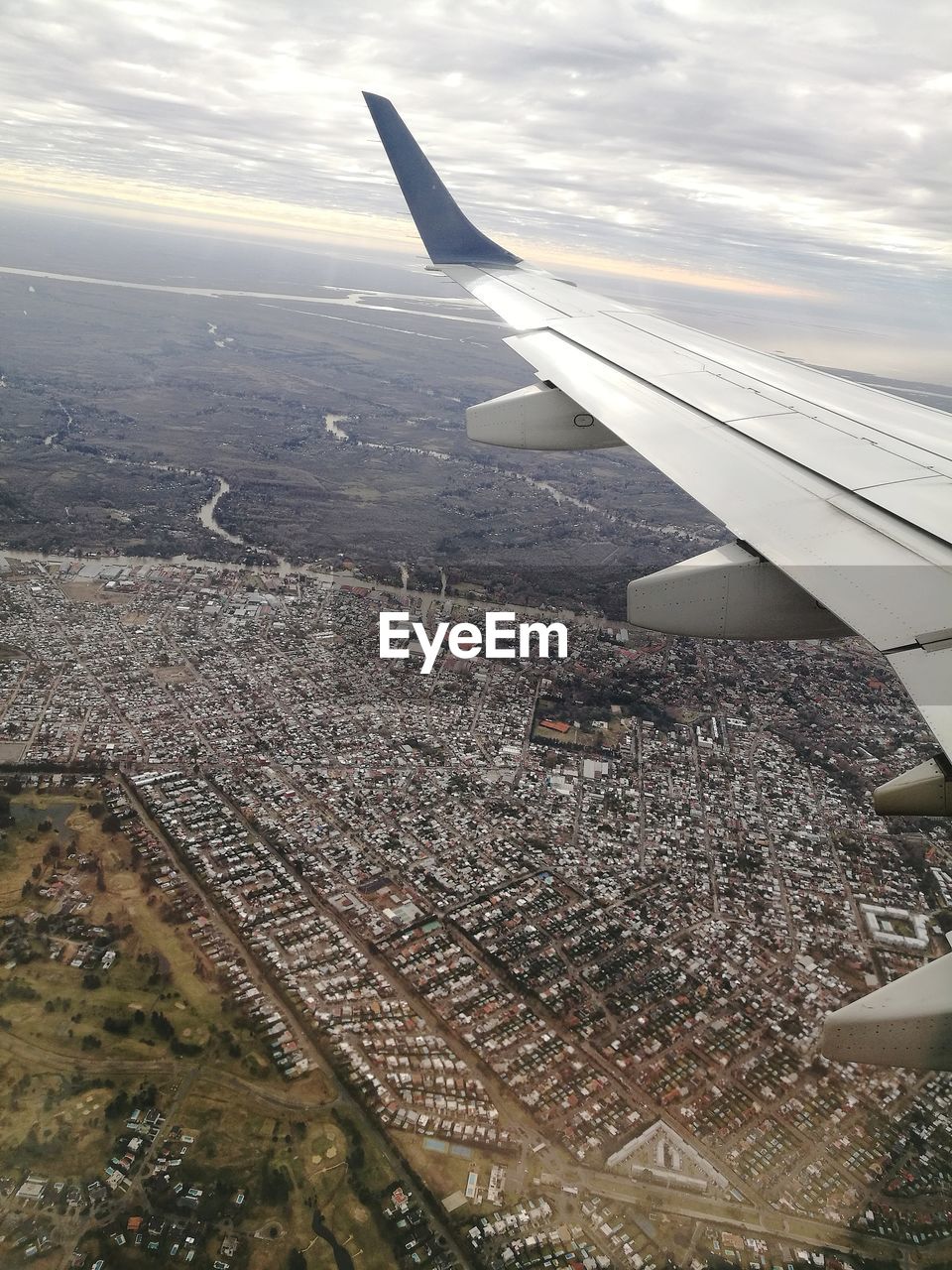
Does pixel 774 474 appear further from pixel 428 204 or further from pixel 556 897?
pixel 556 897

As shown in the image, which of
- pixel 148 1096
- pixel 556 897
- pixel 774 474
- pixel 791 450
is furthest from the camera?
pixel 556 897

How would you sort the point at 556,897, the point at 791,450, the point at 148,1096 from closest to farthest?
the point at 791,450
the point at 148,1096
the point at 556,897

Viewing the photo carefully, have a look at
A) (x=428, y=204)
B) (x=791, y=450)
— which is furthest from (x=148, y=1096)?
(x=428, y=204)

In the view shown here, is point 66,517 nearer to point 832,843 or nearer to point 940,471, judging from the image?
point 832,843

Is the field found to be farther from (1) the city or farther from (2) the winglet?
(2) the winglet

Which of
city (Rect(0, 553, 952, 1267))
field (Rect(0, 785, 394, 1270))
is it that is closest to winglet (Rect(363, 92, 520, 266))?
city (Rect(0, 553, 952, 1267))

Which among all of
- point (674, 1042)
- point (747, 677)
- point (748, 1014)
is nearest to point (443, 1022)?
point (674, 1042)

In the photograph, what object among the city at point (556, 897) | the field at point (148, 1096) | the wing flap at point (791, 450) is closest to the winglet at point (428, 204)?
the wing flap at point (791, 450)
